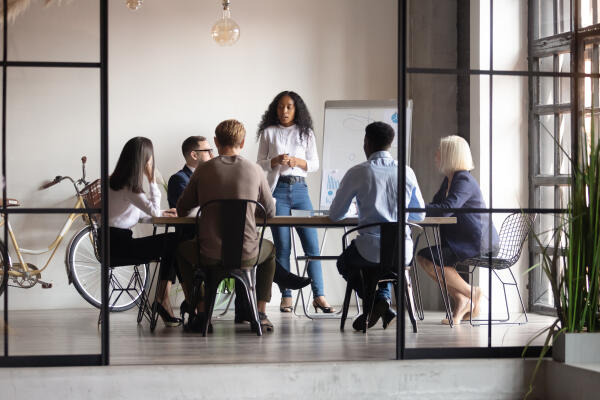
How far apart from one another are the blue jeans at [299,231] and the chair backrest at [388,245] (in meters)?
1.42

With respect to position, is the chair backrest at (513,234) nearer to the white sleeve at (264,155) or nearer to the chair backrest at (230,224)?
the chair backrest at (230,224)

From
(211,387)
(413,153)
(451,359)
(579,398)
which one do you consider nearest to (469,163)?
(413,153)

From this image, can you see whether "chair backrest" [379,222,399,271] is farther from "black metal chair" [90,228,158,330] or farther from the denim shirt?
"black metal chair" [90,228,158,330]

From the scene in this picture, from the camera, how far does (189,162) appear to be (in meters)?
6.01

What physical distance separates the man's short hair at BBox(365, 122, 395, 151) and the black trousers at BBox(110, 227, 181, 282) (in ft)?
4.58

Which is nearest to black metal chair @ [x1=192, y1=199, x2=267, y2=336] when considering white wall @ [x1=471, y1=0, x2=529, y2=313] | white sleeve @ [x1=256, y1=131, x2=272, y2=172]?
white wall @ [x1=471, y1=0, x2=529, y2=313]

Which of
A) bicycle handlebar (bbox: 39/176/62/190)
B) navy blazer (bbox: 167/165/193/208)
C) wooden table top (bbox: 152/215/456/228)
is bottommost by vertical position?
wooden table top (bbox: 152/215/456/228)

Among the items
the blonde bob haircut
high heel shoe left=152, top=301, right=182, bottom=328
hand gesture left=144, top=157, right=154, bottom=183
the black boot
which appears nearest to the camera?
the blonde bob haircut

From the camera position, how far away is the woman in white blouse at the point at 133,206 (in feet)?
17.0

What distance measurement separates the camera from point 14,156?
12.4 ft

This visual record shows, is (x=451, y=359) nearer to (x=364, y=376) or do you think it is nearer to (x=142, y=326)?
(x=364, y=376)

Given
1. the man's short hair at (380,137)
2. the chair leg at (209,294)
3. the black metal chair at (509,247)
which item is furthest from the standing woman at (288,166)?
the black metal chair at (509,247)

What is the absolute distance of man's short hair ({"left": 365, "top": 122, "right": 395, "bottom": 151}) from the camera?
5008mm

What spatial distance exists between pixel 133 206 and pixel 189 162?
84 centimetres
